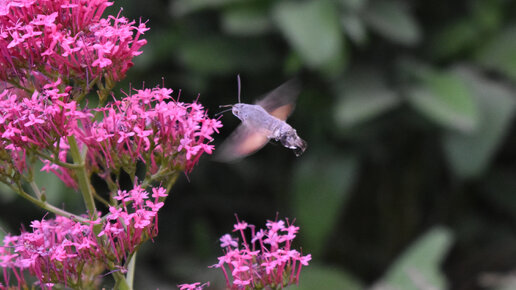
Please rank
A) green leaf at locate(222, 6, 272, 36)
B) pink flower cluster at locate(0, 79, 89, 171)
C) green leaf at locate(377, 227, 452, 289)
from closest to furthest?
pink flower cluster at locate(0, 79, 89, 171)
green leaf at locate(377, 227, 452, 289)
green leaf at locate(222, 6, 272, 36)

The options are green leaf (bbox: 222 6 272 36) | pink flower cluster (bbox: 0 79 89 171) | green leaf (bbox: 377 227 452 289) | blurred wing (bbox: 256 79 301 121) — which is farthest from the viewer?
green leaf (bbox: 222 6 272 36)

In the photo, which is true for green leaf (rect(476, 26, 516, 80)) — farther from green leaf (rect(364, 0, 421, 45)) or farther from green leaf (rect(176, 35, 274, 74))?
green leaf (rect(176, 35, 274, 74))

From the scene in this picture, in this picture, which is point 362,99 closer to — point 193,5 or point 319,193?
point 319,193

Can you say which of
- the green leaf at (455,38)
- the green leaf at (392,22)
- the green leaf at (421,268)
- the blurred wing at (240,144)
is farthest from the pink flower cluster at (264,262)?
the green leaf at (455,38)

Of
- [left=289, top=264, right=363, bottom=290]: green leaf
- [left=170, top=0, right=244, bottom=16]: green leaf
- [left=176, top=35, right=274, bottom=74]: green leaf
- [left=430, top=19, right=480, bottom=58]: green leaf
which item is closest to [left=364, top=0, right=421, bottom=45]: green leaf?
[left=430, top=19, right=480, bottom=58]: green leaf

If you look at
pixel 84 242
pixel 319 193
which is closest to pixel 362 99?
pixel 319 193

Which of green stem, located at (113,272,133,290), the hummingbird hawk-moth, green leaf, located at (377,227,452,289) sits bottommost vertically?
green leaf, located at (377,227,452,289)
